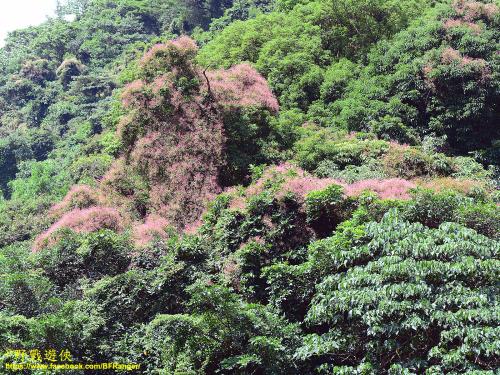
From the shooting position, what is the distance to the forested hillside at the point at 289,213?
274 inches

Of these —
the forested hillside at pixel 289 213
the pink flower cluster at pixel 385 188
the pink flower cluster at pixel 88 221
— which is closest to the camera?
the forested hillside at pixel 289 213

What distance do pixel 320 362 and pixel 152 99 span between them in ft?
26.8

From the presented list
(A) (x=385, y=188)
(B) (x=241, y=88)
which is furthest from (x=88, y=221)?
(A) (x=385, y=188)

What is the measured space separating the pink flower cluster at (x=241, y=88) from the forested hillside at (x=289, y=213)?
A: 0.23ft

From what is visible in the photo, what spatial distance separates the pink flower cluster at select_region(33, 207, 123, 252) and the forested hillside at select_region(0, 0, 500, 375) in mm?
47

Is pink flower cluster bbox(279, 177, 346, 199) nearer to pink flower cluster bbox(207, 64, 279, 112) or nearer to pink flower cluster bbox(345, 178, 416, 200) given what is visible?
pink flower cluster bbox(345, 178, 416, 200)

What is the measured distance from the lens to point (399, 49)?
56.6 feet

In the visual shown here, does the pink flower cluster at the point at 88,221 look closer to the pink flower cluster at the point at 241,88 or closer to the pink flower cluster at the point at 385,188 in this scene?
the pink flower cluster at the point at 241,88

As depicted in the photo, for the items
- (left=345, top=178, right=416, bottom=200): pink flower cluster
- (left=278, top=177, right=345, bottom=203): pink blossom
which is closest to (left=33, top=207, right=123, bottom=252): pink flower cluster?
(left=278, top=177, right=345, bottom=203): pink blossom

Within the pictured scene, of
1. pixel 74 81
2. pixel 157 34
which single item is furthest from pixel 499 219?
pixel 157 34

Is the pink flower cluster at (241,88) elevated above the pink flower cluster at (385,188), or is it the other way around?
the pink flower cluster at (241,88)

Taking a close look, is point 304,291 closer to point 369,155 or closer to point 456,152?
point 369,155

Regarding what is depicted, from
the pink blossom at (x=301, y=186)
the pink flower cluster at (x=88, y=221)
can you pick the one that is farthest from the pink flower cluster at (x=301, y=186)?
the pink flower cluster at (x=88, y=221)

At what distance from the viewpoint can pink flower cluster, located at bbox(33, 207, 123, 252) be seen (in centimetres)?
1154
